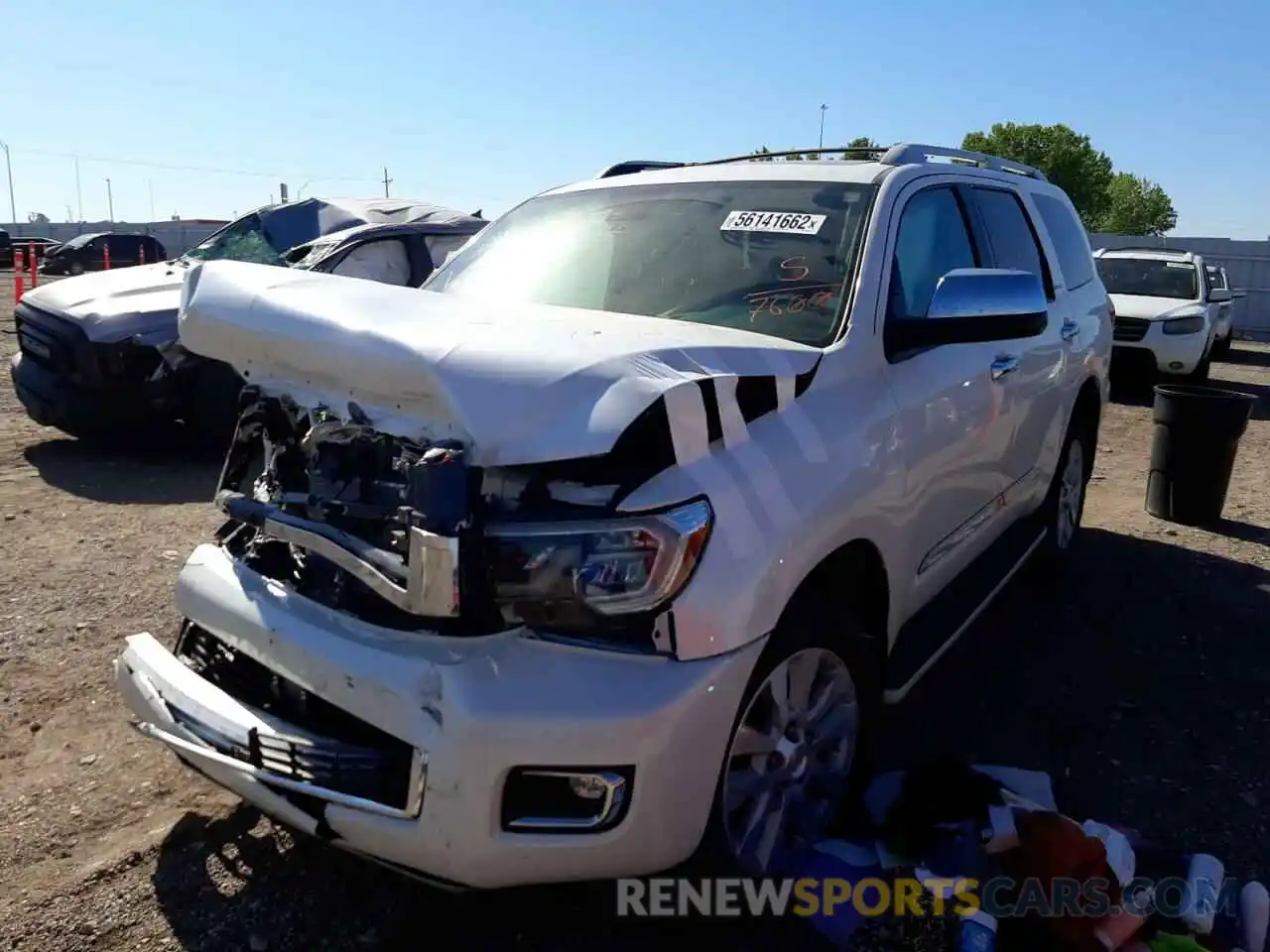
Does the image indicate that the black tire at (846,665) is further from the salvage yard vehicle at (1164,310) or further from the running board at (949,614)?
the salvage yard vehicle at (1164,310)

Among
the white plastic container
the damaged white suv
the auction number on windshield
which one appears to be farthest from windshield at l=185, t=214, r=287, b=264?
the white plastic container

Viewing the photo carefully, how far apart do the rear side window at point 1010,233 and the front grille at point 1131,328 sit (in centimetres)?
853

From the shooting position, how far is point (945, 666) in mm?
4180

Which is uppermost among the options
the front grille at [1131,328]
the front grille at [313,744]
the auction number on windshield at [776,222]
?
the auction number on windshield at [776,222]

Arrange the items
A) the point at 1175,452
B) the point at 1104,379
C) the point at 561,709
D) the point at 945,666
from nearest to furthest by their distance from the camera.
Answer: the point at 561,709
the point at 945,666
the point at 1104,379
the point at 1175,452

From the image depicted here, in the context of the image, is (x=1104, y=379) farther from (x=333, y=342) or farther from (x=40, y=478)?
(x=40, y=478)

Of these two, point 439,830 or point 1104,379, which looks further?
point 1104,379

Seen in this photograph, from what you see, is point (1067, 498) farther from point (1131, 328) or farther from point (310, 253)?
point (1131, 328)

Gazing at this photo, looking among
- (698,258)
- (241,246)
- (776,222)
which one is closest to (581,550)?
(698,258)

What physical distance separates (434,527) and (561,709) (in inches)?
17.8

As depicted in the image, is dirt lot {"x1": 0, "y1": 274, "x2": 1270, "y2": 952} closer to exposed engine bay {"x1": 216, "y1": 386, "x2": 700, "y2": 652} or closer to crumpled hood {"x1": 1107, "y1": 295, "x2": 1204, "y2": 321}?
exposed engine bay {"x1": 216, "y1": 386, "x2": 700, "y2": 652}

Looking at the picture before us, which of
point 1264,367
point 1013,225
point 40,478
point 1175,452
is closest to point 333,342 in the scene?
point 1013,225

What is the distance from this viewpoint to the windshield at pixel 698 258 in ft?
10.2

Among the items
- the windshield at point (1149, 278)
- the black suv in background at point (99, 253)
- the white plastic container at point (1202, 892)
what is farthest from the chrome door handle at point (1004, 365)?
the black suv in background at point (99, 253)
